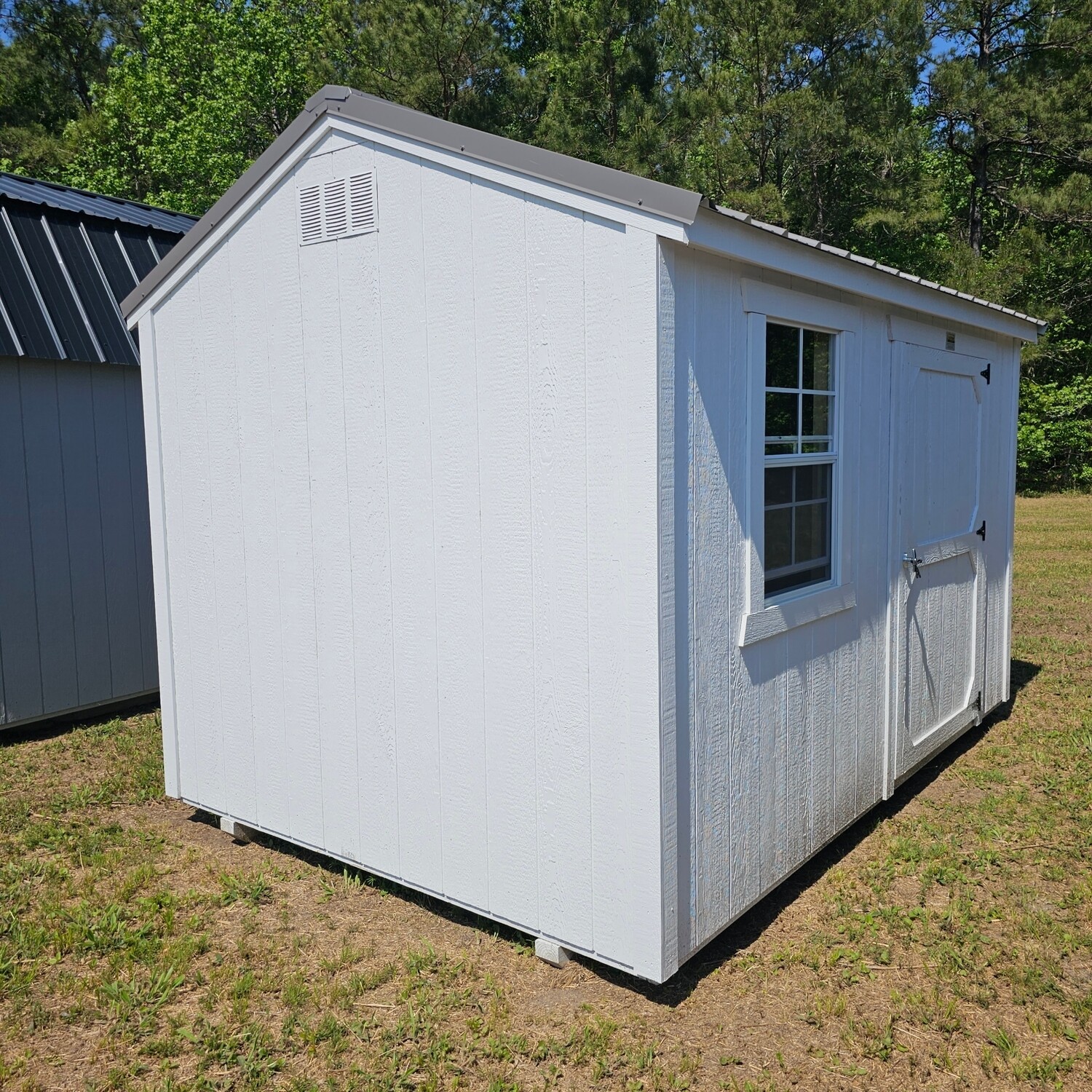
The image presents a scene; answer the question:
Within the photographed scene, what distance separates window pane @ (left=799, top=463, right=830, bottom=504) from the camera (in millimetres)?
3836

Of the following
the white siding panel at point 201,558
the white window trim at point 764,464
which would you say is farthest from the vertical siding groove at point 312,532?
the white window trim at point 764,464

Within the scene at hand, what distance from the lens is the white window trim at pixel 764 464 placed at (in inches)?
134

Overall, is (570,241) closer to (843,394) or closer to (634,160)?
(843,394)

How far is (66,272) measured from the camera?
6402mm

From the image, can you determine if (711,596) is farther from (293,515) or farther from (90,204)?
(90,204)

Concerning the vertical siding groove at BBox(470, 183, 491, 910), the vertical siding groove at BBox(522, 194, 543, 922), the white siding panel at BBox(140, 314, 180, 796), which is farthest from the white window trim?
the white siding panel at BBox(140, 314, 180, 796)

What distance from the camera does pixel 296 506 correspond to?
13.1 feet

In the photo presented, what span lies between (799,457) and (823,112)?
1373cm

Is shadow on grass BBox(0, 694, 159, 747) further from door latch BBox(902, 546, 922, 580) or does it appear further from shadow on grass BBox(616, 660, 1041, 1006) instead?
door latch BBox(902, 546, 922, 580)

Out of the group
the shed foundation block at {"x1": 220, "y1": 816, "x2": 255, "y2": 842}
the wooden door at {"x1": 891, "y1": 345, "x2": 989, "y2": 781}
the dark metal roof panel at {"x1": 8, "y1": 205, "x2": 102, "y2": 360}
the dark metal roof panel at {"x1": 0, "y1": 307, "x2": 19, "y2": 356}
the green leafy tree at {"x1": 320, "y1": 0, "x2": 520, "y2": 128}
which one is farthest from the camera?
the green leafy tree at {"x1": 320, "y1": 0, "x2": 520, "y2": 128}

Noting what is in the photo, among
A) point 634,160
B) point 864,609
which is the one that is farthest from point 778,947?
point 634,160

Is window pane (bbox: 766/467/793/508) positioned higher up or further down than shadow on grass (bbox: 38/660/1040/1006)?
higher up

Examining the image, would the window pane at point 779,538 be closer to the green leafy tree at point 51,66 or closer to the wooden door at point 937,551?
the wooden door at point 937,551

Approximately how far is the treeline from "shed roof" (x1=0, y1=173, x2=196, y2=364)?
1087cm
